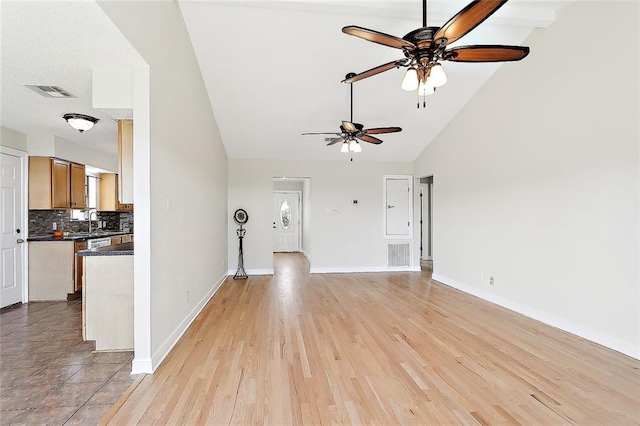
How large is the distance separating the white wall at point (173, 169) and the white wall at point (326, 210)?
1915 millimetres

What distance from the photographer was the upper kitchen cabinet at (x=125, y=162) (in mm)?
2789

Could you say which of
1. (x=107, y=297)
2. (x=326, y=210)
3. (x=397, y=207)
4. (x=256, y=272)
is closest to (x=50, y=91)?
(x=107, y=297)

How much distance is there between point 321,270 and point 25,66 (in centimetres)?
545

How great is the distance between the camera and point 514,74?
4102mm

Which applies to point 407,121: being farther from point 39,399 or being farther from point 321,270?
point 39,399

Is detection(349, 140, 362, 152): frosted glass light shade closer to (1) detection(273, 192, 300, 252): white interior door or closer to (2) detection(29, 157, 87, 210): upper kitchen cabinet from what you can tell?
(2) detection(29, 157, 87, 210): upper kitchen cabinet

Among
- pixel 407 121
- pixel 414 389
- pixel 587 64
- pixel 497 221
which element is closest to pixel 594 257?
pixel 497 221

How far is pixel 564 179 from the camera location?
11.6 ft

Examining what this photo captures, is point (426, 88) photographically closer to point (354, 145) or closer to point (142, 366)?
point (354, 145)

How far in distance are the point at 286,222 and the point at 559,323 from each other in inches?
326

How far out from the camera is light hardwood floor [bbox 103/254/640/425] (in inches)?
78.2

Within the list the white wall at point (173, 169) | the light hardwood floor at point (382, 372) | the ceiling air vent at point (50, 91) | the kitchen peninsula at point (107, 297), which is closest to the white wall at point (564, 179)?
the light hardwood floor at point (382, 372)

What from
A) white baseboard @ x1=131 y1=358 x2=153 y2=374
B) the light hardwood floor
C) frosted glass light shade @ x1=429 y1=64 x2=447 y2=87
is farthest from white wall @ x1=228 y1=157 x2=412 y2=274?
frosted glass light shade @ x1=429 y1=64 x2=447 y2=87

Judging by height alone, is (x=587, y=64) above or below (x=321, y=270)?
above
